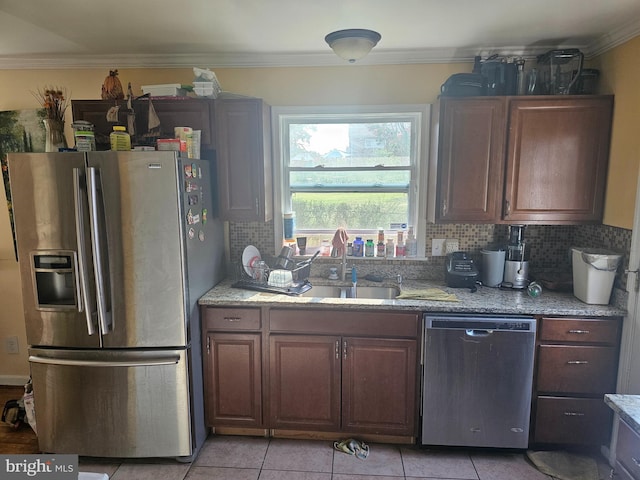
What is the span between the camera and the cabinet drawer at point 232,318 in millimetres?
2381

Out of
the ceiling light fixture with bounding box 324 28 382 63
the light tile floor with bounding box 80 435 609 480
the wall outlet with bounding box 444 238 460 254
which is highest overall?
the ceiling light fixture with bounding box 324 28 382 63

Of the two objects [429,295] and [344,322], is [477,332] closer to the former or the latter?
[429,295]

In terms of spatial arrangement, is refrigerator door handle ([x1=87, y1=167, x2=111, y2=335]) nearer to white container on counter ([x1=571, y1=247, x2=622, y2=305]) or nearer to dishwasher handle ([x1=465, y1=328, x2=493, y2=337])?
dishwasher handle ([x1=465, y1=328, x2=493, y2=337])

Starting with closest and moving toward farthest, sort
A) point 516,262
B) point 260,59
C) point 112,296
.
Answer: point 112,296
point 516,262
point 260,59

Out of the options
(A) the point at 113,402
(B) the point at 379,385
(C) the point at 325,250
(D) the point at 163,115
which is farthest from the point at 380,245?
(A) the point at 113,402

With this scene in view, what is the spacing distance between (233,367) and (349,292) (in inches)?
35.2

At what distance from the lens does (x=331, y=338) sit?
2.35 metres

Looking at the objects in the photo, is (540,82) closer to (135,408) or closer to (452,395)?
(452,395)

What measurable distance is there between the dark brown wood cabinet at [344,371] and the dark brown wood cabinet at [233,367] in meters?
0.11

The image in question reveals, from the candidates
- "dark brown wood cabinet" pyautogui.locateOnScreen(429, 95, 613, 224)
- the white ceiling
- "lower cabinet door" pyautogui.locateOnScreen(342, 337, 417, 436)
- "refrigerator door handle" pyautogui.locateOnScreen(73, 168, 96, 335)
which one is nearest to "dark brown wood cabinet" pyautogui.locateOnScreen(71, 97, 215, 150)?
the white ceiling

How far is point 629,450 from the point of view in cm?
130

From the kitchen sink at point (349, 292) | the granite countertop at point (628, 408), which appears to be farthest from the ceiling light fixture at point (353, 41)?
the granite countertop at point (628, 408)

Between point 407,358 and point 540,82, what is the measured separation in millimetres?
1863

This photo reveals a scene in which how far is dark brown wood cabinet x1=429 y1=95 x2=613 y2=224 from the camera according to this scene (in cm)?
235
